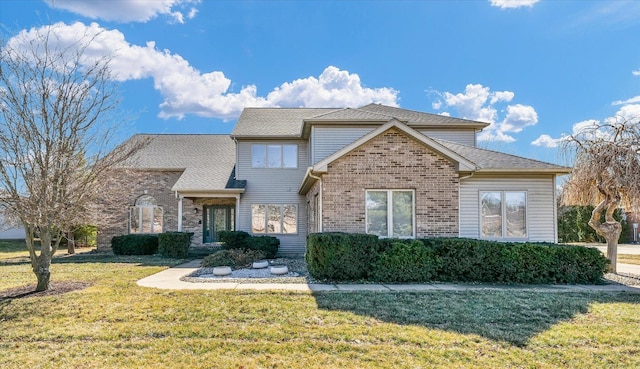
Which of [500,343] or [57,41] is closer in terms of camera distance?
[500,343]

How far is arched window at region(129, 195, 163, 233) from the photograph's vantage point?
2012 centimetres

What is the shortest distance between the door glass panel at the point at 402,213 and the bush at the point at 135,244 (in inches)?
480

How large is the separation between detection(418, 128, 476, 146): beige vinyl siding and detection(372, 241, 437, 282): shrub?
866 centimetres

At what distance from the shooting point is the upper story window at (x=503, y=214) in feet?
42.5

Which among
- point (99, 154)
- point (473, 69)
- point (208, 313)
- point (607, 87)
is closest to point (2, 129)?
point (99, 154)

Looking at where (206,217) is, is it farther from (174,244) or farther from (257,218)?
(174,244)

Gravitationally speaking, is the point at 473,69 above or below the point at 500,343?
above

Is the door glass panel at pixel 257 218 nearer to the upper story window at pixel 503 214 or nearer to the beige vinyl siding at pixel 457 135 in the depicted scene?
the beige vinyl siding at pixel 457 135

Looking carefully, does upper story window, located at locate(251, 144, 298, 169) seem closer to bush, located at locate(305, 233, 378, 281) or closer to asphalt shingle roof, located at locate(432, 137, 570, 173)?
asphalt shingle roof, located at locate(432, 137, 570, 173)

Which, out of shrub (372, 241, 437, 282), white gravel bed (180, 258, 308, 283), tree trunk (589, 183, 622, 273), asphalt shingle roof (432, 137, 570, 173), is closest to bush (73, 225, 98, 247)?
white gravel bed (180, 258, 308, 283)

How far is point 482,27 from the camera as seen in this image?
15.2 metres

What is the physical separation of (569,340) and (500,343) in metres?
1.06

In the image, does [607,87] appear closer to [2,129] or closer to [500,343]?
[500,343]

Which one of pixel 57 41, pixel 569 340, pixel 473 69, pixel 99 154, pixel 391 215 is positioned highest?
pixel 473 69
